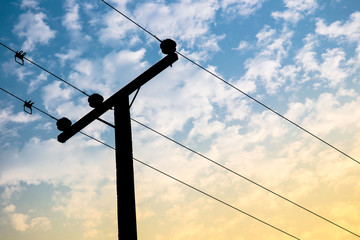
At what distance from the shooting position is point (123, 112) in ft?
21.1

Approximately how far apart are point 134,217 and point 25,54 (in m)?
4.53

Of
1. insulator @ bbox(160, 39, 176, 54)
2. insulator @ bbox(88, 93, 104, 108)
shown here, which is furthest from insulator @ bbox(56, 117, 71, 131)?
insulator @ bbox(160, 39, 176, 54)

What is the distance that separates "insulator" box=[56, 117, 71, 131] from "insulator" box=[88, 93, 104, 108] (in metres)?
0.75

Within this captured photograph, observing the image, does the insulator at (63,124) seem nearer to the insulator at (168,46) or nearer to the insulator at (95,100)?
the insulator at (95,100)

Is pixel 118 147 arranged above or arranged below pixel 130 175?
above

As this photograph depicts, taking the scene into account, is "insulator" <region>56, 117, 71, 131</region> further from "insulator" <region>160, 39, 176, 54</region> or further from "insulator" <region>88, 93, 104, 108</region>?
"insulator" <region>160, 39, 176, 54</region>

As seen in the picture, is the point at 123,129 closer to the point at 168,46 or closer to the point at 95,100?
the point at 95,100

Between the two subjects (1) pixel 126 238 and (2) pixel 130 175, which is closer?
(1) pixel 126 238

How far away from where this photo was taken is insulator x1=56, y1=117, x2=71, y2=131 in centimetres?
730

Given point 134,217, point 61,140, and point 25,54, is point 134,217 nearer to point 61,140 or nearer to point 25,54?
point 61,140

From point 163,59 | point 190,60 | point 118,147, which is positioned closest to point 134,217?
point 118,147

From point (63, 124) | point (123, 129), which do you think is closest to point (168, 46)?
point (123, 129)

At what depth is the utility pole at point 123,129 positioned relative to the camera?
5348 mm

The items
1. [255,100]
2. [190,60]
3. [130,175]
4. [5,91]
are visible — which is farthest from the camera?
[255,100]
